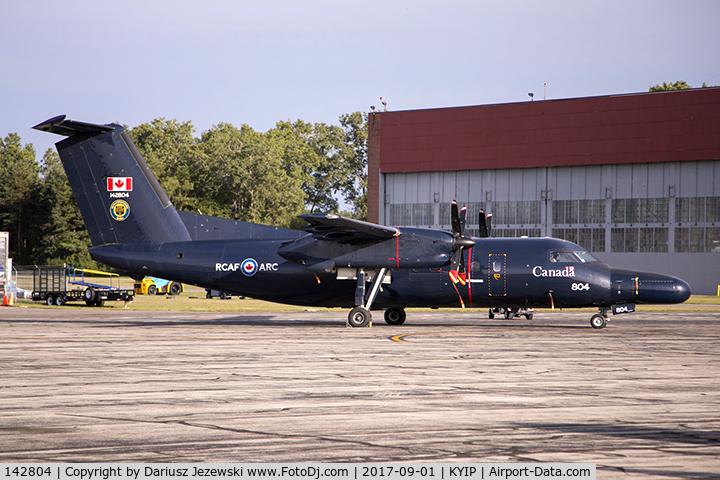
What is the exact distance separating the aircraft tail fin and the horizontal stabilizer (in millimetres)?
32

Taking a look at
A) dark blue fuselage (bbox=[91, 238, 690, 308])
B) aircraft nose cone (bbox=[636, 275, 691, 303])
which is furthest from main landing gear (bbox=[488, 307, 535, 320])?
aircraft nose cone (bbox=[636, 275, 691, 303])

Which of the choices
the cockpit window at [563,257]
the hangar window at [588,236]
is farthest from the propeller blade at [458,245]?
the hangar window at [588,236]

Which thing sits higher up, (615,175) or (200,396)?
(615,175)

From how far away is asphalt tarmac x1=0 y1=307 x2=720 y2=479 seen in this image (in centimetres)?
626

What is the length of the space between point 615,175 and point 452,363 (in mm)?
47906

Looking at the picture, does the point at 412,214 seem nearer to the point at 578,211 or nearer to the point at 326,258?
the point at 578,211

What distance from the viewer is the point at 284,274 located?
22.6 metres

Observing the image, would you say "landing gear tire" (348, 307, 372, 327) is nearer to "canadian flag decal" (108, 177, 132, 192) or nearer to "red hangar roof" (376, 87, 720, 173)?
"canadian flag decal" (108, 177, 132, 192)

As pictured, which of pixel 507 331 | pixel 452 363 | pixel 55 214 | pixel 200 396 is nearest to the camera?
pixel 200 396

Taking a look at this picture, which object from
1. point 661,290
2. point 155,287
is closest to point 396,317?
point 661,290

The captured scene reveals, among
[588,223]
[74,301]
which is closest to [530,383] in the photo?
[74,301]

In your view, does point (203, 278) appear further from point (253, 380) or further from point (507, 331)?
point (253, 380)

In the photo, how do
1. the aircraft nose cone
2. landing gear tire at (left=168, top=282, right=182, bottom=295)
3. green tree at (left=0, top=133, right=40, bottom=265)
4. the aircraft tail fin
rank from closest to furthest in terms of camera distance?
the aircraft nose cone < the aircraft tail fin < landing gear tire at (left=168, top=282, right=182, bottom=295) < green tree at (left=0, top=133, right=40, bottom=265)

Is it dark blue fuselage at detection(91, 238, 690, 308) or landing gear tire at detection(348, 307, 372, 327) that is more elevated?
dark blue fuselage at detection(91, 238, 690, 308)
